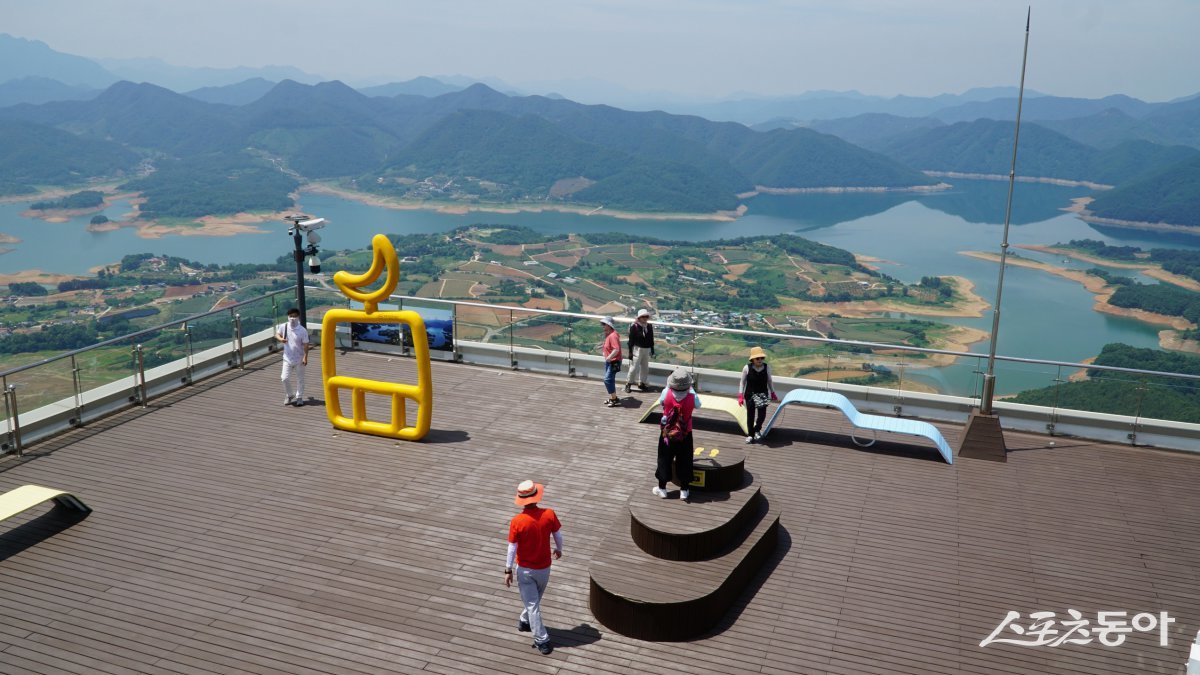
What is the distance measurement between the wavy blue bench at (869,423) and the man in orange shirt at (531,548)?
20.1ft

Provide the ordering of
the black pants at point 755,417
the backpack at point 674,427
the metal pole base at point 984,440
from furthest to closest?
the black pants at point 755,417
the metal pole base at point 984,440
the backpack at point 674,427

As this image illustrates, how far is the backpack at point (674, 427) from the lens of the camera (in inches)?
379

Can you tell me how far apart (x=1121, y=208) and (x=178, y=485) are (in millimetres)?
208066

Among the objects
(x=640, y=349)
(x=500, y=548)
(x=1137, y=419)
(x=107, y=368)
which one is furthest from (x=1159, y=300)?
(x=107, y=368)

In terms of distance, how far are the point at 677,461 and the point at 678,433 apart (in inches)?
14.7

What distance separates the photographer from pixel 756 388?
12.4 meters

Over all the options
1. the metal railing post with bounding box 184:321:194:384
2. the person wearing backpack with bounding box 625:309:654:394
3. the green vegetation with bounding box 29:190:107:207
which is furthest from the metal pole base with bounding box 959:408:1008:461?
the green vegetation with bounding box 29:190:107:207

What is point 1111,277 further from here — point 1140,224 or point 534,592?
point 534,592

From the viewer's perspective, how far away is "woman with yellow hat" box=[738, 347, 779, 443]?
12.3m

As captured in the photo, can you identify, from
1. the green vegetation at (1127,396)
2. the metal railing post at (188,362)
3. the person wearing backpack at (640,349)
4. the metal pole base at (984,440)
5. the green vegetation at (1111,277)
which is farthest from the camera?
the green vegetation at (1111,277)

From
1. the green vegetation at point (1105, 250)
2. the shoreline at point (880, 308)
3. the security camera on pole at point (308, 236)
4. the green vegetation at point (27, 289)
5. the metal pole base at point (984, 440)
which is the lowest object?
the shoreline at point (880, 308)

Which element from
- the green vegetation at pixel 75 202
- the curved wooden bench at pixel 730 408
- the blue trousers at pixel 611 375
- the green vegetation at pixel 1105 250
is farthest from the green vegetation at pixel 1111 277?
the green vegetation at pixel 75 202

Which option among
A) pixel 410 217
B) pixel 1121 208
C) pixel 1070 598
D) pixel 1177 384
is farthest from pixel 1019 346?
pixel 410 217

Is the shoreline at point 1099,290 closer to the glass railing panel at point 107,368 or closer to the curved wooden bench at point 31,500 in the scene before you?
the glass railing panel at point 107,368
